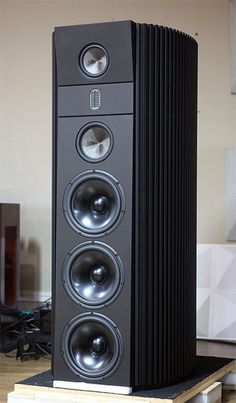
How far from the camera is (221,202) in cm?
339

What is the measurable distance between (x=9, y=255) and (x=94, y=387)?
129 centimetres

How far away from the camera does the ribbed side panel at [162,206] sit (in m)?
2.22

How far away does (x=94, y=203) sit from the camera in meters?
2.26

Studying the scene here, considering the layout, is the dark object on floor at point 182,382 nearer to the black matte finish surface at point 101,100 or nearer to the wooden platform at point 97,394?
the wooden platform at point 97,394

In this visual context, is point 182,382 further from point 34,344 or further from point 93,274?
point 34,344

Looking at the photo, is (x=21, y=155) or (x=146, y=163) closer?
(x=146, y=163)

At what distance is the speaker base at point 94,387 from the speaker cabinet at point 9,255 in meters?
1.09

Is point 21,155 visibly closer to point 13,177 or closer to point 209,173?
point 13,177

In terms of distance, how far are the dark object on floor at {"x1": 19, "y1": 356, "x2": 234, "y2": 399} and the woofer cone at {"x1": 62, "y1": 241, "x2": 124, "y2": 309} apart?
27 centimetres

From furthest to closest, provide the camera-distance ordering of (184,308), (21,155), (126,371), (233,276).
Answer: (21,155)
(233,276)
(184,308)
(126,371)

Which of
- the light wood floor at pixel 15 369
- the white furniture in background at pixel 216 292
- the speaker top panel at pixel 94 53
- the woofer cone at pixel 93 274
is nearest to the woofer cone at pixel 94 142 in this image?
the speaker top panel at pixel 94 53

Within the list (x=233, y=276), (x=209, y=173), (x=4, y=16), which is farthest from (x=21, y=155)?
(x=233, y=276)

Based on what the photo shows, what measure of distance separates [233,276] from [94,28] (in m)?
1.44

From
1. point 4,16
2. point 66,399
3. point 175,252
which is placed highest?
point 4,16
